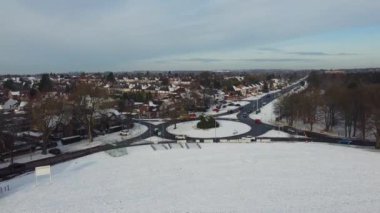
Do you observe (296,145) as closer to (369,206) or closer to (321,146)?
(321,146)

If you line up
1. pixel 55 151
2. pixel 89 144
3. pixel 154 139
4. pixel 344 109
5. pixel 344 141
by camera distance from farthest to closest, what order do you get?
pixel 344 109
pixel 154 139
pixel 89 144
pixel 344 141
pixel 55 151

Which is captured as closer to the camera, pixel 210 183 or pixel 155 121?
pixel 210 183

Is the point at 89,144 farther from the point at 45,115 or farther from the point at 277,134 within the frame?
the point at 277,134

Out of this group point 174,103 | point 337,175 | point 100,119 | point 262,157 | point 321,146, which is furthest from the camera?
point 174,103

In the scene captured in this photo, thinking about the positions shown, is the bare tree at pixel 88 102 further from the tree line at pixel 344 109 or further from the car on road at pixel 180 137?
the tree line at pixel 344 109

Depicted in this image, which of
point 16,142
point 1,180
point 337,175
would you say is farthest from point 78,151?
point 337,175

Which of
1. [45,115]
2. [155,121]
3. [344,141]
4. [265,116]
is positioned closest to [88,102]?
[45,115]
